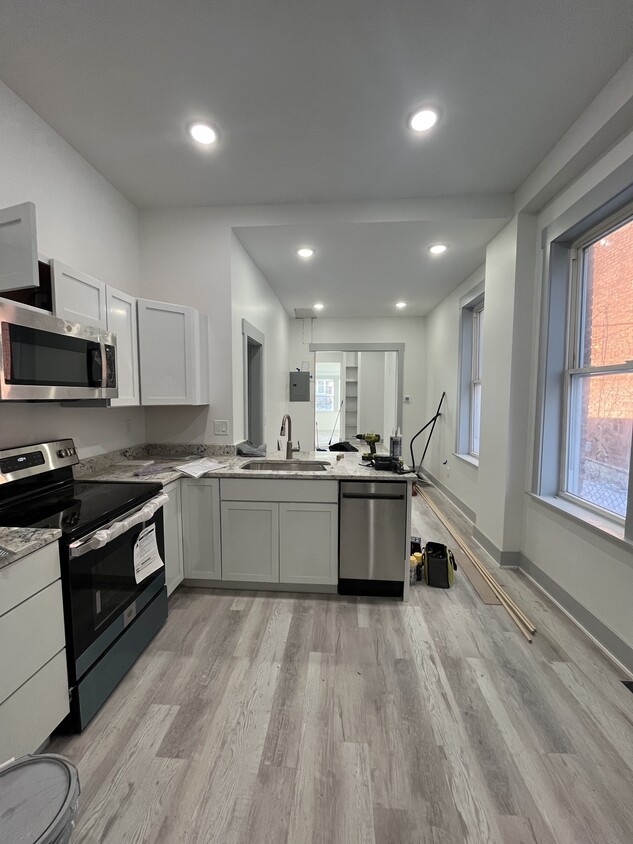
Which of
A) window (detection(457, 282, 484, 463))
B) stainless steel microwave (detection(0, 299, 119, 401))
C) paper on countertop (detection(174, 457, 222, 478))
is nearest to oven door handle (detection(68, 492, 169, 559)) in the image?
paper on countertop (detection(174, 457, 222, 478))

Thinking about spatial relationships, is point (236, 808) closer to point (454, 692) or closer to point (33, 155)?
point (454, 692)

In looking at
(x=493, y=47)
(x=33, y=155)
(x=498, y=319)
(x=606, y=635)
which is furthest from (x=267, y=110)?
(x=606, y=635)

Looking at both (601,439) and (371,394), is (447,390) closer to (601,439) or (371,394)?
(601,439)

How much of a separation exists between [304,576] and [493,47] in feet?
9.88

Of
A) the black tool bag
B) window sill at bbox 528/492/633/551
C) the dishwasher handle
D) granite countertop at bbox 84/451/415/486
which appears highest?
granite countertop at bbox 84/451/415/486

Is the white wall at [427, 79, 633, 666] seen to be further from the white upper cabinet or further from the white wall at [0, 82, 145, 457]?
the white wall at [0, 82, 145, 457]

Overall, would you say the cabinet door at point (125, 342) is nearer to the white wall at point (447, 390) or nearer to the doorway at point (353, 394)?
the white wall at point (447, 390)

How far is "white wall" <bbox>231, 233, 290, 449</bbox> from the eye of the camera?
111 inches

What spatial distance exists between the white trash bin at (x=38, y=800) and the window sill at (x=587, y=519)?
7.84 ft

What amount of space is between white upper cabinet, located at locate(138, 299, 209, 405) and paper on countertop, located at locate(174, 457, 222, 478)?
46cm

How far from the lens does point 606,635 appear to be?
5.94 ft

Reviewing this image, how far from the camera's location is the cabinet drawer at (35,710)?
1066 mm

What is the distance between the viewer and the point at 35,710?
3.81ft

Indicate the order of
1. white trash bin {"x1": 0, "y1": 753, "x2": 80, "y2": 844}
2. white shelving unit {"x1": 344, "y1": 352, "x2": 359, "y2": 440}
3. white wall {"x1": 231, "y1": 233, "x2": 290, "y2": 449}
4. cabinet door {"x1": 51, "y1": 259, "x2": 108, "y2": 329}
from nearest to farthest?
white trash bin {"x1": 0, "y1": 753, "x2": 80, "y2": 844} < cabinet door {"x1": 51, "y1": 259, "x2": 108, "y2": 329} < white wall {"x1": 231, "y1": 233, "x2": 290, "y2": 449} < white shelving unit {"x1": 344, "y1": 352, "x2": 359, "y2": 440}
